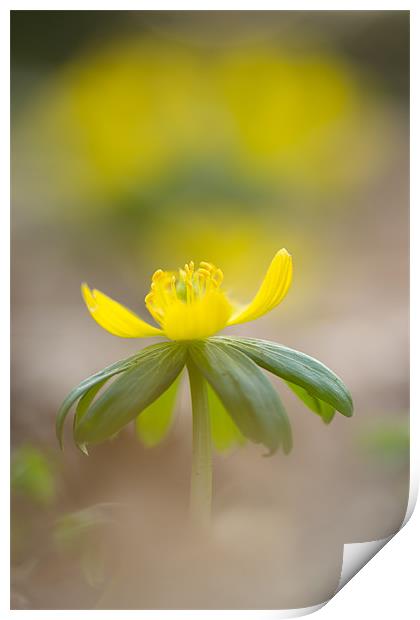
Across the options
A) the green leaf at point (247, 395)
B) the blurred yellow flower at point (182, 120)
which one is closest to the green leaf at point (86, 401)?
the green leaf at point (247, 395)

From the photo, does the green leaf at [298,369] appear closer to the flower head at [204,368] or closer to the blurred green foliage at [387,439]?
the flower head at [204,368]

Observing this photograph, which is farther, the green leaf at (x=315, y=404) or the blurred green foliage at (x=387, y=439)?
the blurred green foliage at (x=387, y=439)

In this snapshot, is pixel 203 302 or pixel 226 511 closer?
pixel 203 302

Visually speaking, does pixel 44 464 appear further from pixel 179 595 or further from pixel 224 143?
pixel 224 143

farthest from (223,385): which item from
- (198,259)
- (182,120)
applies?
(182,120)

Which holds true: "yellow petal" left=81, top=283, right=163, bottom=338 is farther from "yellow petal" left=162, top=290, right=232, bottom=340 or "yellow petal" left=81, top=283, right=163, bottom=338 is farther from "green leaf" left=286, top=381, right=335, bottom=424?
"green leaf" left=286, top=381, right=335, bottom=424

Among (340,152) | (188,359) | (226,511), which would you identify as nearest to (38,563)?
(226,511)

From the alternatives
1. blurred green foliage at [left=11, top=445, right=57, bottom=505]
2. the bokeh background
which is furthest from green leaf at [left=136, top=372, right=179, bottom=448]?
blurred green foliage at [left=11, top=445, right=57, bottom=505]
